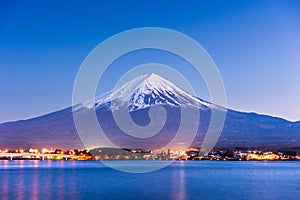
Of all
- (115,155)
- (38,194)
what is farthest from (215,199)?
(115,155)

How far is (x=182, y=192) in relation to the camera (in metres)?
26.4

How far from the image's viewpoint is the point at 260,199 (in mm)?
23875

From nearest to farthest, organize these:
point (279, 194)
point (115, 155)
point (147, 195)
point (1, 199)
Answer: point (1, 199) < point (147, 195) < point (279, 194) < point (115, 155)

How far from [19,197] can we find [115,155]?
83.3 metres

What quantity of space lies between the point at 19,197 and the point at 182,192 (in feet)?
29.7

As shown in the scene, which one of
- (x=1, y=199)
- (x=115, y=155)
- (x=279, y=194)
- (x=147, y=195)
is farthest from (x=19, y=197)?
(x=115, y=155)

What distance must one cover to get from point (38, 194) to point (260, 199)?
11859 mm

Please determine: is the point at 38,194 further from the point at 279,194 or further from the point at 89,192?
the point at 279,194

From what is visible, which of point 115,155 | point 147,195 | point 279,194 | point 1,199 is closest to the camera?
point 1,199

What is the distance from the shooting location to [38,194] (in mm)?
24875

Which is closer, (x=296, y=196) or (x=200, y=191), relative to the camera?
(x=296, y=196)

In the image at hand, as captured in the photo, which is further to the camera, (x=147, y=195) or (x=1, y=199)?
(x=147, y=195)

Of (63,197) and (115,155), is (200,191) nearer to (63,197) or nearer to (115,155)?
(63,197)

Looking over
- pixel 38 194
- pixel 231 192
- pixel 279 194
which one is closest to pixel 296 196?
pixel 279 194
